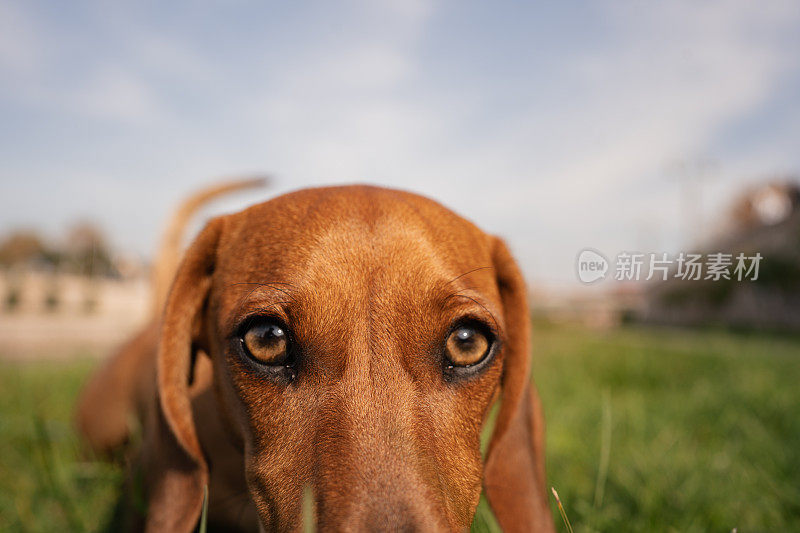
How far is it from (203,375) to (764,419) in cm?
406

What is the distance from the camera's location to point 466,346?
5.46 ft

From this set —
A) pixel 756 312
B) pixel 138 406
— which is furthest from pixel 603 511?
pixel 756 312

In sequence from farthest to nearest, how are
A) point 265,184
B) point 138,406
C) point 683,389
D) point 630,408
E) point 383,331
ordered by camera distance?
point 683,389 < point 630,408 < point 265,184 < point 138,406 < point 383,331

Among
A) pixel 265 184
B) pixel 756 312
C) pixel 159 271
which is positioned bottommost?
pixel 756 312

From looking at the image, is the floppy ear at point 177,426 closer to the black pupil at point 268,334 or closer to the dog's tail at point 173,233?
the black pupil at point 268,334

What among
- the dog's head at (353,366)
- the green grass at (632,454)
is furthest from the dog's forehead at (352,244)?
the green grass at (632,454)

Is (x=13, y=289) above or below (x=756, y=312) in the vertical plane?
below

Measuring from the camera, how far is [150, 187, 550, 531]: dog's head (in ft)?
4.31

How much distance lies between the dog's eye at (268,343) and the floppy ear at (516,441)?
80 centimetres

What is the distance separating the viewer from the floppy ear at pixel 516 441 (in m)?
1.94

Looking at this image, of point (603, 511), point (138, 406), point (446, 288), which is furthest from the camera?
point (138, 406)

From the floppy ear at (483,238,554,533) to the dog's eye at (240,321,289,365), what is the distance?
80 centimetres

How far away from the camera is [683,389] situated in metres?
5.29

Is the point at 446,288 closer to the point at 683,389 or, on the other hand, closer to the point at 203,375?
the point at 203,375
